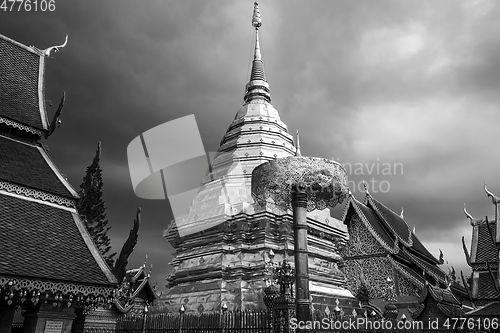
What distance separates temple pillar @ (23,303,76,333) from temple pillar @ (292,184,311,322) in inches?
162

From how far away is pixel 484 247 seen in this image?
53.9 ft

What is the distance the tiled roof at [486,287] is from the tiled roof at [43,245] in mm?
13431

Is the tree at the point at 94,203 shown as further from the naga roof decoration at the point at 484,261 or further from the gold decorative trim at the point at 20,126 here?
the naga roof decoration at the point at 484,261

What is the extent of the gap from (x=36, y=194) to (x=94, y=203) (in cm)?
166

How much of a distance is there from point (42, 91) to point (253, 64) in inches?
451

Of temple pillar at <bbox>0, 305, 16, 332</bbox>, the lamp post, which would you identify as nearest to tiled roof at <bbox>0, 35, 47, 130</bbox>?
temple pillar at <bbox>0, 305, 16, 332</bbox>

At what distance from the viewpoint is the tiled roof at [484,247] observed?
15841mm

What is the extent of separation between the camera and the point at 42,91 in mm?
10820

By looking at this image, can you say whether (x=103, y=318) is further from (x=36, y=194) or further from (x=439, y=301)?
(x=439, y=301)

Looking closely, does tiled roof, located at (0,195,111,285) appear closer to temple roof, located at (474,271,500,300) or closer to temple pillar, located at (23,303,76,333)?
temple pillar, located at (23,303,76,333)

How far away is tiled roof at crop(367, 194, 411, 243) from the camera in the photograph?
21295 millimetres

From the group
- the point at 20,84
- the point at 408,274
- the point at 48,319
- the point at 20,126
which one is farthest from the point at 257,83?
the point at 48,319

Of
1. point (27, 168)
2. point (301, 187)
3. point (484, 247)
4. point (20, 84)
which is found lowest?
point (301, 187)

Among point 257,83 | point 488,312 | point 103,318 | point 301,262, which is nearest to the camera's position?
point 301,262
